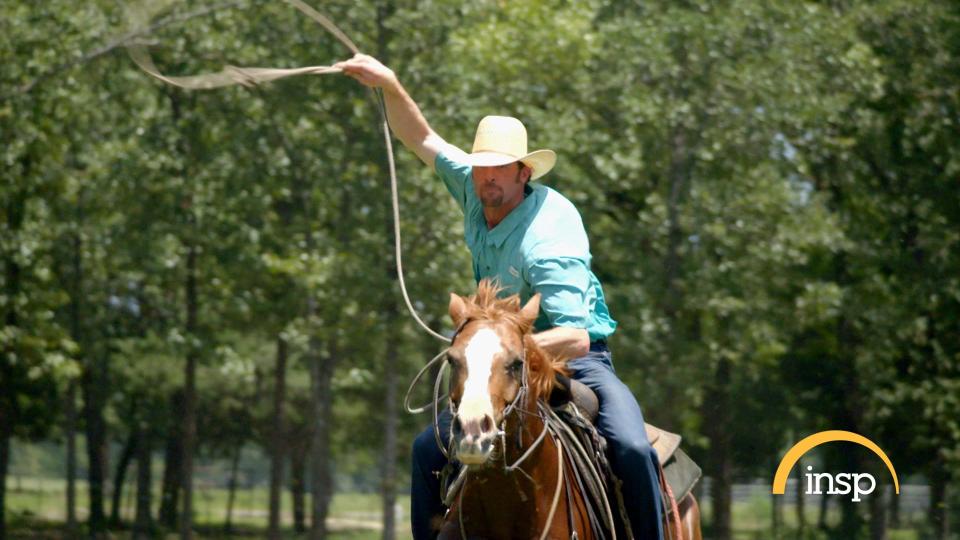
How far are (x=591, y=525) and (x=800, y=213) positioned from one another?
19.9m

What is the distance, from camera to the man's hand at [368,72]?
7.71m

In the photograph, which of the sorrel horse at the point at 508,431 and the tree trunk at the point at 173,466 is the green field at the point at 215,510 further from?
the sorrel horse at the point at 508,431

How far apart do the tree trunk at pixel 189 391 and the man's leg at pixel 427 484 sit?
20371mm

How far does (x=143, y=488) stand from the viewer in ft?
116

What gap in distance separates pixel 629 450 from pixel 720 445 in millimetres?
21166

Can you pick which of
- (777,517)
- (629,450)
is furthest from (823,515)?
(629,450)

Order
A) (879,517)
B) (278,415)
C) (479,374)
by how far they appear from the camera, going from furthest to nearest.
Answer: (278,415), (879,517), (479,374)

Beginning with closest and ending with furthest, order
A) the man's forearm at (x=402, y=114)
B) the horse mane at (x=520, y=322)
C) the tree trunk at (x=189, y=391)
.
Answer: the horse mane at (x=520, y=322), the man's forearm at (x=402, y=114), the tree trunk at (x=189, y=391)

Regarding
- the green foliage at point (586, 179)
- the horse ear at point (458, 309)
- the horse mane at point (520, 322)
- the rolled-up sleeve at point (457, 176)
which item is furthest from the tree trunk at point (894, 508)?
the horse ear at point (458, 309)

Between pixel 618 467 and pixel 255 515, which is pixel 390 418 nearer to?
pixel 618 467

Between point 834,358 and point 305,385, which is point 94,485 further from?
point 834,358

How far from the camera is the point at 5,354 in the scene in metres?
26.5

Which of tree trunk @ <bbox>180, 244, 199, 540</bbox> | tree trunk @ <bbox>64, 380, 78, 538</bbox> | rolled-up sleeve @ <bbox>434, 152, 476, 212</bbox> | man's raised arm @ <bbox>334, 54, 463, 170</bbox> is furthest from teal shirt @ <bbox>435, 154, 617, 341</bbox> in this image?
tree trunk @ <bbox>64, 380, 78, 538</bbox>

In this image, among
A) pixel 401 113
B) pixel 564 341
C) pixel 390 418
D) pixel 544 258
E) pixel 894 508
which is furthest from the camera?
pixel 894 508
